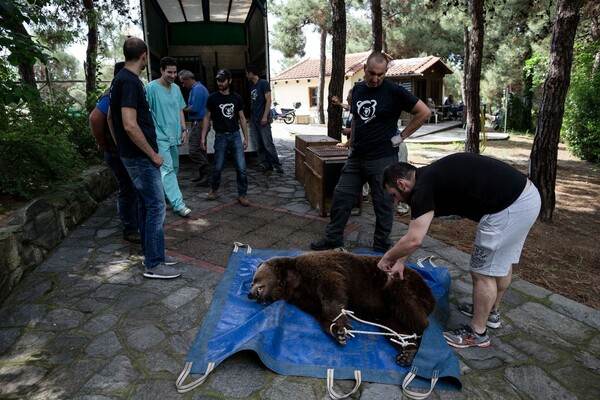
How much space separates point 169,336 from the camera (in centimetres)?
302

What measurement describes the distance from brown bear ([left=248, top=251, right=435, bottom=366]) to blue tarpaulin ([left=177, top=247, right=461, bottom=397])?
0.08 meters

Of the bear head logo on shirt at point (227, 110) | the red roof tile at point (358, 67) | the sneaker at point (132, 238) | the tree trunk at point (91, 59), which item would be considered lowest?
the sneaker at point (132, 238)

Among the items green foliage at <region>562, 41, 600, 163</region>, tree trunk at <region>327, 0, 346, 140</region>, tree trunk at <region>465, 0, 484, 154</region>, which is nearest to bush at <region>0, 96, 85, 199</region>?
tree trunk at <region>327, 0, 346, 140</region>

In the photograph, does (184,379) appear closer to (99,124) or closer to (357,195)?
(357,195)

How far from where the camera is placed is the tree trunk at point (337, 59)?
7.93 meters

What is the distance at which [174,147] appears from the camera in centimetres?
558

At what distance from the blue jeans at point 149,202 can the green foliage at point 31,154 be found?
1727mm

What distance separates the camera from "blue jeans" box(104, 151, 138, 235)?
4.51 metres

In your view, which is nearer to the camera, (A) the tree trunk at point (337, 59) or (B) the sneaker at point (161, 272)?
(B) the sneaker at point (161, 272)

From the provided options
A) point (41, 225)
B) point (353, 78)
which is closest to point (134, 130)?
point (41, 225)

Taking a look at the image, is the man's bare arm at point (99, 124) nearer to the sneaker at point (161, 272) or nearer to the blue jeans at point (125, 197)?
the blue jeans at point (125, 197)

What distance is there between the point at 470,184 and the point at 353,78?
1071 inches

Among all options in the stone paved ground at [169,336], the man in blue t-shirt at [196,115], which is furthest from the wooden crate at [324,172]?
the man in blue t-shirt at [196,115]

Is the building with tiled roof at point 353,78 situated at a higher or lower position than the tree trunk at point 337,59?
higher
